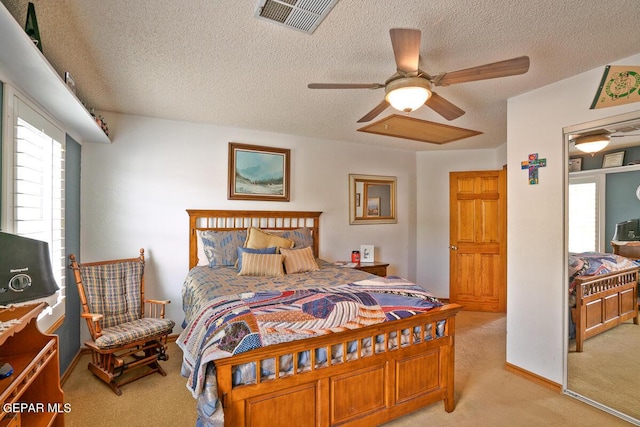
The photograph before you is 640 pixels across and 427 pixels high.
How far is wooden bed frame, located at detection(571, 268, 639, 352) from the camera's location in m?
2.45

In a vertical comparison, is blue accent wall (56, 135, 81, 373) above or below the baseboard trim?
above

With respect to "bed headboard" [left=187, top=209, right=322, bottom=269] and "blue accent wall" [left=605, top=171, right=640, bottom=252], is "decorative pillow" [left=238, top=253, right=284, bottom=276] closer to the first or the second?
"bed headboard" [left=187, top=209, right=322, bottom=269]

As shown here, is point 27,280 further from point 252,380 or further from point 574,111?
point 574,111

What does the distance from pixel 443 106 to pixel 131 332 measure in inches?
122

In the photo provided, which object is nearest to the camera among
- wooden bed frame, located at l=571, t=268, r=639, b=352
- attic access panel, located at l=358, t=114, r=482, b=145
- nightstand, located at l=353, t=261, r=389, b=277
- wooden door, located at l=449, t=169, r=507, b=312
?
wooden bed frame, located at l=571, t=268, r=639, b=352

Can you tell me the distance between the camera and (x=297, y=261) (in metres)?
3.25

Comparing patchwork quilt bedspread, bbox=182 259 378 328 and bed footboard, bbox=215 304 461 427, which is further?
patchwork quilt bedspread, bbox=182 259 378 328

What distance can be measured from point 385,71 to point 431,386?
2365 millimetres

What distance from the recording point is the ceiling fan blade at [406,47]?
154cm

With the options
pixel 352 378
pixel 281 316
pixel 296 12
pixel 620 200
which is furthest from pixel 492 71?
pixel 352 378

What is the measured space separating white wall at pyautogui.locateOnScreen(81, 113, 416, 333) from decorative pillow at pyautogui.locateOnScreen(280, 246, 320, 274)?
0.99 m

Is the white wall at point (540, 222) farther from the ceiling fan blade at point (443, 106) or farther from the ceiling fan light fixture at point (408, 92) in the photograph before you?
the ceiling fan light fixture at point (408, 92)

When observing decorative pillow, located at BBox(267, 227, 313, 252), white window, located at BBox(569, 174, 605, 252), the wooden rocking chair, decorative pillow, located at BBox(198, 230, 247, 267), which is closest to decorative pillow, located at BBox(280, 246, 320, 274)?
decorative pillow, located at BBox(267, 227, 313, 252)

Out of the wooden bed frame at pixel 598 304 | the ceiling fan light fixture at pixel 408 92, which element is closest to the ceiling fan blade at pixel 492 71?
the ceiling fan light fixture at pixel 408 92
